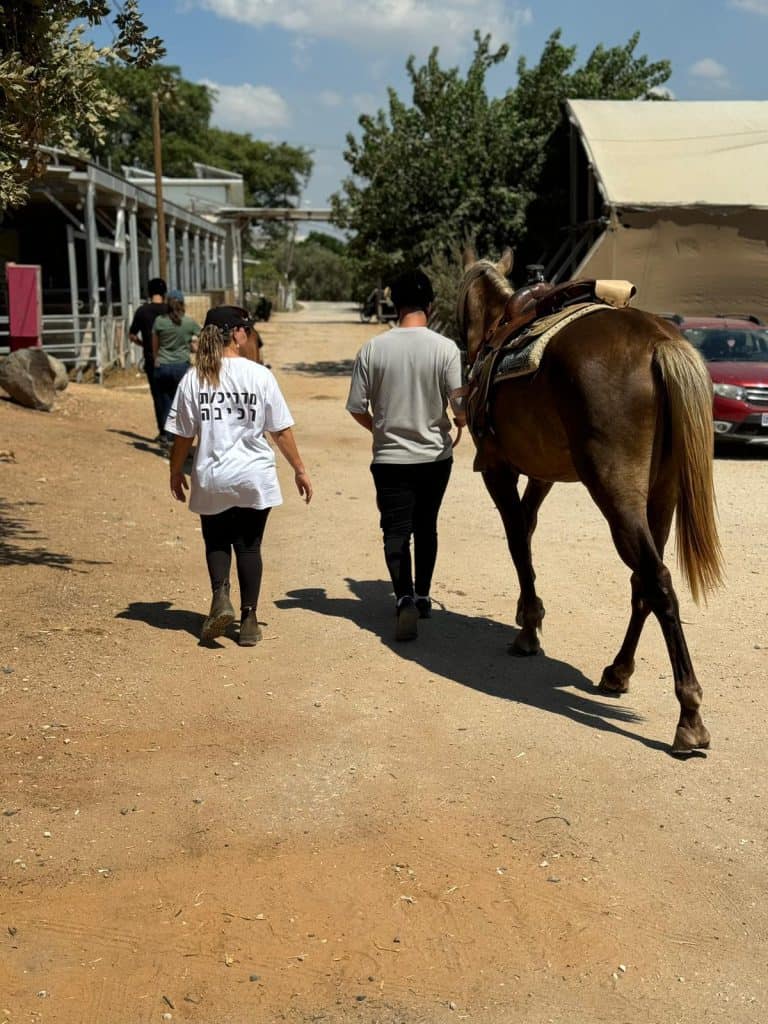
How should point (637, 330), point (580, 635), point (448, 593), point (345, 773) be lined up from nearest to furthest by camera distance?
1. point (345, 773)
2. point (637, 330)
3. point (580, 635)
4. point (448, 593)

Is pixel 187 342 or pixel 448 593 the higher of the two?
pixel 187 342

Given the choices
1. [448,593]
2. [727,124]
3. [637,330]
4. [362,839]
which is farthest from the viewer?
[727,124]

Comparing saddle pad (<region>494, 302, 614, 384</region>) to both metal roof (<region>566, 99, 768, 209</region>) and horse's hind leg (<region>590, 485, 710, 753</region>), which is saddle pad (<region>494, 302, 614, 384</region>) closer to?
horse's hind leg (<region>590, 485, 710, 753</region>)

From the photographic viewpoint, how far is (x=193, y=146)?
72125 mm

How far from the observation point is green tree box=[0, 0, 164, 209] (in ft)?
21.2

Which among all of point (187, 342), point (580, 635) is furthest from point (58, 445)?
point (580, 635)

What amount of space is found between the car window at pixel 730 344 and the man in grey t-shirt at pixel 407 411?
9.03m

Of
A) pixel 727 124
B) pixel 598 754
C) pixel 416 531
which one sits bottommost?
pixel 598 754

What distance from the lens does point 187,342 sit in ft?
42.6

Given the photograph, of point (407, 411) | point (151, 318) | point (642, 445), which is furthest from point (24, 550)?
point (151, 318)

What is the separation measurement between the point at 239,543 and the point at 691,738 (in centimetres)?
274

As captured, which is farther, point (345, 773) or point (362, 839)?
point (345, 773)

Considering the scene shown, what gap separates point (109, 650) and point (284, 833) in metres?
2.34

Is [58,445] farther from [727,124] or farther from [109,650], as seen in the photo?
[727,124]
